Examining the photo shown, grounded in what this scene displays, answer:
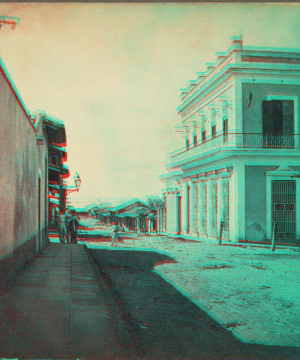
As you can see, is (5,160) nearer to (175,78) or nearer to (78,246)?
(78,246)

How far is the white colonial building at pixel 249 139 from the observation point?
4527 millimetres

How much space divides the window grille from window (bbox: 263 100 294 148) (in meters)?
0.52

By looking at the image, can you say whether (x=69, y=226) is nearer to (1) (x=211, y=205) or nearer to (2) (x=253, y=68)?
(1) (x=211, y=205)

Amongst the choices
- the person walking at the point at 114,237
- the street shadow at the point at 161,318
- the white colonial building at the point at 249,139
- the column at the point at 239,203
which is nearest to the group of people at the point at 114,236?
the person walking at the point at 114,237

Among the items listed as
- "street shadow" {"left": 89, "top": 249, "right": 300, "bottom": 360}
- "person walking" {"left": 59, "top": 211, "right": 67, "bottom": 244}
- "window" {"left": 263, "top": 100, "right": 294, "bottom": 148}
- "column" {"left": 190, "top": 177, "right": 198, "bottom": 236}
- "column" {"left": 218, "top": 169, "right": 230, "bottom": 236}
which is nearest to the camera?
"street shadow" {"left": 89, "top": 249, "right": 300, "bottom": 360}

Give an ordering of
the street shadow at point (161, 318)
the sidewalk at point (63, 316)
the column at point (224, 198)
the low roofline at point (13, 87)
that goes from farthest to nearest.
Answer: the column at point (224, 198)
the low roofline at point (13, 87)
the street shadow at point (161, 318)
the sidewalk at point (63, 316)

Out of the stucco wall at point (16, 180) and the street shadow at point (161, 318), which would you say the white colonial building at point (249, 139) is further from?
the stucco wall at point (16, 180)

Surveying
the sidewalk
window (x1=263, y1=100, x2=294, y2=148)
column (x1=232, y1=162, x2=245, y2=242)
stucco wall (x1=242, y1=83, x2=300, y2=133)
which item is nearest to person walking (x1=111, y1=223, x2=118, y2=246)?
the sidewalk

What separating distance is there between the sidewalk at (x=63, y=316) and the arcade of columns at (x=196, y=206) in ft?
4.23

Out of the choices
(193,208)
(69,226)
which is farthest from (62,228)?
(193,208)

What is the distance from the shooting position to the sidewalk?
10.4 feet

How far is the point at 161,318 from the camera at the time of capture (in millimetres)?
3830

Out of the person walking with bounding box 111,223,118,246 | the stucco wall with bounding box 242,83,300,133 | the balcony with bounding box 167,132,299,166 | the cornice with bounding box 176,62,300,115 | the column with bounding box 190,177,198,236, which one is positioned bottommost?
the person walking with bounding box 111,223,118,246

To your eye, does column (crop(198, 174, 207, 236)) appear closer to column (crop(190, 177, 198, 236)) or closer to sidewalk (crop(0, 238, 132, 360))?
column (crop(190, 177, 198, 236))
